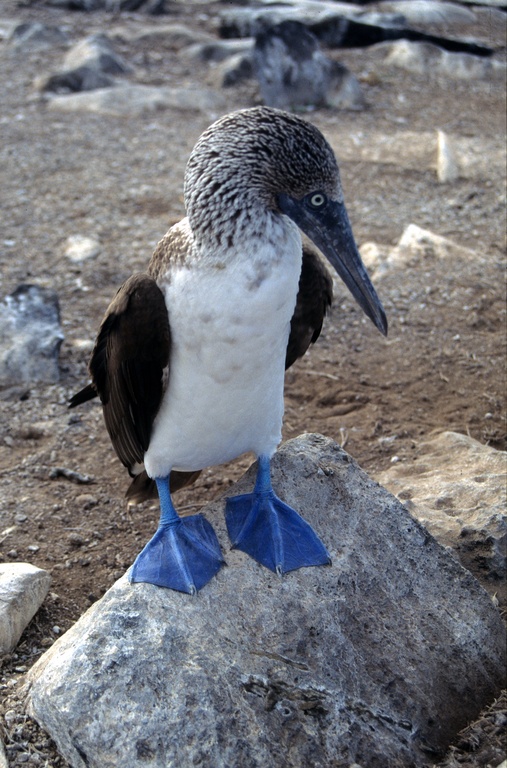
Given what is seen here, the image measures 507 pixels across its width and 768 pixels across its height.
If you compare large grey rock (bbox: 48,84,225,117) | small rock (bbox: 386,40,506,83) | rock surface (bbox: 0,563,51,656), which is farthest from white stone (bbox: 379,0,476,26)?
rock surface (bbox: 0,563,51,656)

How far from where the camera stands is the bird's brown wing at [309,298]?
11.8 feet

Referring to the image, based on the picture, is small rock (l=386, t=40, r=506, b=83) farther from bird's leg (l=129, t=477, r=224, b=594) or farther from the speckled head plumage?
bird's leg (l=129, t=477, r=224, b=594)

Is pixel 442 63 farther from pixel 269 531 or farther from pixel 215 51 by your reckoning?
pixel 269 531

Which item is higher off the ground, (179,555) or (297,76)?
(179,555)

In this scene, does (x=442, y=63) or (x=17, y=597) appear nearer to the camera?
(x=17, y=597)

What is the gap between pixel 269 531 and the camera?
3.35 m

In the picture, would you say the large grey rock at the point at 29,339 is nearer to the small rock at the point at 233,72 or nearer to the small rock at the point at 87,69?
the small rock at the point at 87,69

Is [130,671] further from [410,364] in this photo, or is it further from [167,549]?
[410,364]

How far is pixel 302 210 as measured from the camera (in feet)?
10.2

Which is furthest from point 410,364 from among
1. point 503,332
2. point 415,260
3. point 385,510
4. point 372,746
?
point 372,746

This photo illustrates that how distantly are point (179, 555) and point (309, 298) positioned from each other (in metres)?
1.20

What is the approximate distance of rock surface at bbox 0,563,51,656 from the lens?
3469 millimetres

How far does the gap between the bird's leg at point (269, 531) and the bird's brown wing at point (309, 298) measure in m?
0.58

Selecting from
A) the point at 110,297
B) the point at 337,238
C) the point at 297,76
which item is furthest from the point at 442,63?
the point at 337,238
